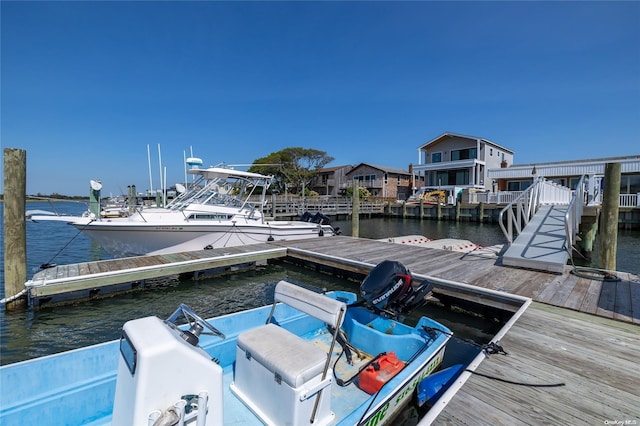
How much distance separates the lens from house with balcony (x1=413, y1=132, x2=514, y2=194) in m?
32.1

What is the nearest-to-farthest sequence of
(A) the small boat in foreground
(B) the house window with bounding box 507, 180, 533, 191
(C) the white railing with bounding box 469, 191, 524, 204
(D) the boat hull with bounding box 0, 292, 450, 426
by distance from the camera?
(A) the small boat in foreground
(D) the boat hull with bounding box 0, 292, 450, 426
(C) the white railing with bounding box 469, 191, 524, 204
(B) the house window with bounding box 507, 180, 533, 191

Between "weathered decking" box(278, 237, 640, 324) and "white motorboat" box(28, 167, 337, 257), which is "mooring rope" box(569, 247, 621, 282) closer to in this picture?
"weathered decking" box(278, 237, 640, 324)

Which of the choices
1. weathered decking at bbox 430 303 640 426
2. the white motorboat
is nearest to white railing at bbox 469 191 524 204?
the white motorboat

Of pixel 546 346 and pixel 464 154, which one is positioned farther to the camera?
pixel 464 154

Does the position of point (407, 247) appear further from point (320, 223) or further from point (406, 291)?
point (406, 291)

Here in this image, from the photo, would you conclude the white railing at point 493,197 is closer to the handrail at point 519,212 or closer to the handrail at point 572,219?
the handrail at point 519,212

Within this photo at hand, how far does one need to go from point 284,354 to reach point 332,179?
1854 inches

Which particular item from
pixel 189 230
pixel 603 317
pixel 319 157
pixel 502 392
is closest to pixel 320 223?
pixel 189 230

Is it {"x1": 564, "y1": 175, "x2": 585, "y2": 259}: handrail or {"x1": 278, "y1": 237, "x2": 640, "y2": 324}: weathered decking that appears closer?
{"x1": 278, "y1": 237, "x2": 640, "y2": 324}: weathered decking

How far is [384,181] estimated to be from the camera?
4416 centimetres

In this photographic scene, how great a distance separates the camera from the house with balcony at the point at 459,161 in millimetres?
32062

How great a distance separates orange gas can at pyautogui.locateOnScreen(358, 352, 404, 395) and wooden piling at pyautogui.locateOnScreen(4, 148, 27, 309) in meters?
A: 6.66

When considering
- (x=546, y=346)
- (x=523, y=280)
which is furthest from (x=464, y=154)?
(x=546, y=346)

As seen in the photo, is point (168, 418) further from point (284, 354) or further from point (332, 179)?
point (332, 179)
